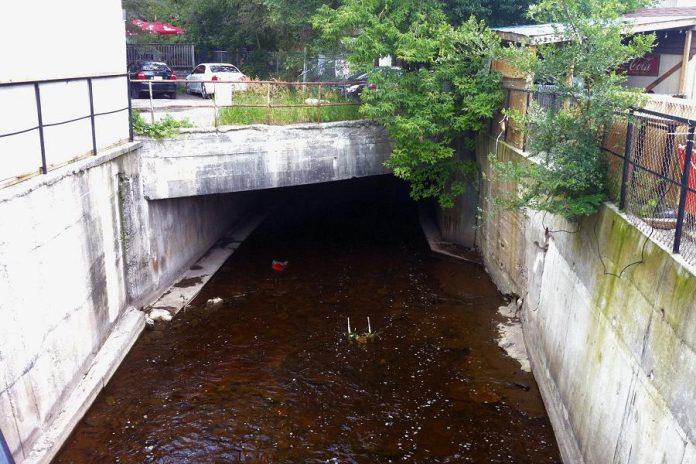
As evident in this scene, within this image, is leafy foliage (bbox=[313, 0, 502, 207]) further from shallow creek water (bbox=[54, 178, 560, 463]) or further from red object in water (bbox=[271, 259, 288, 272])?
red object in water (bbox=[271, 259, 288, 272])

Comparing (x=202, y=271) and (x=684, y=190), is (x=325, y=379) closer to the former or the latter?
(x=202, y=271)

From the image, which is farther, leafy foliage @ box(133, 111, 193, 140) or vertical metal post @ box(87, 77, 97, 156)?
leafy foliage @ box(133, 111, 193, 140)

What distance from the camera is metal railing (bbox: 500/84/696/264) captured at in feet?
21.0

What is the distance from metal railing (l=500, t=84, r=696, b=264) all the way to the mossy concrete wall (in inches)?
9.0

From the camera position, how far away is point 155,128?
570 inches

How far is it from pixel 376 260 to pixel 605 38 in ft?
35.1

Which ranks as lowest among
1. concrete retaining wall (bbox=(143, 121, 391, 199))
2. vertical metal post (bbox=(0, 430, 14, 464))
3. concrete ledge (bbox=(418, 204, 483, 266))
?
concrete ledge (bbox=(418, 204, 483, 266))

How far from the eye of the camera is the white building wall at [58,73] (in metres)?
9.09

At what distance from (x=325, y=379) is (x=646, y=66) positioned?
46.1 feet

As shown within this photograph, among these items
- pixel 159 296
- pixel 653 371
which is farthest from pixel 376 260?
pixel 653 371

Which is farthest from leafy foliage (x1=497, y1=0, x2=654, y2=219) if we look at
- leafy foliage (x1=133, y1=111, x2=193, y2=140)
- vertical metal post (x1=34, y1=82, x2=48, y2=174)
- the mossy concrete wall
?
leafy foliage (x1=133, y1=111, x2=193, y2=140)

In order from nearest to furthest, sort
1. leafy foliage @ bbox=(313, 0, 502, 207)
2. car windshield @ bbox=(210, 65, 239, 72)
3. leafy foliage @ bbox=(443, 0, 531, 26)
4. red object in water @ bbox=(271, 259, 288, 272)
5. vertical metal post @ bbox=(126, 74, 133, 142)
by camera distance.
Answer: vertical metal post @ bbox=(126, 74, 133, 142), leafy foliage @ bbox=(313, 0, 502, 207), red object in water @ bbox=(271, 259, 288, 272), leafy foliage @ bbox=(443, 0, 531, 26), car windshield @ bbox=(210, 65, 239, 72)

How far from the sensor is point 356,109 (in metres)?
17.3

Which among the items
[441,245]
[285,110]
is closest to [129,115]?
[285,110]
